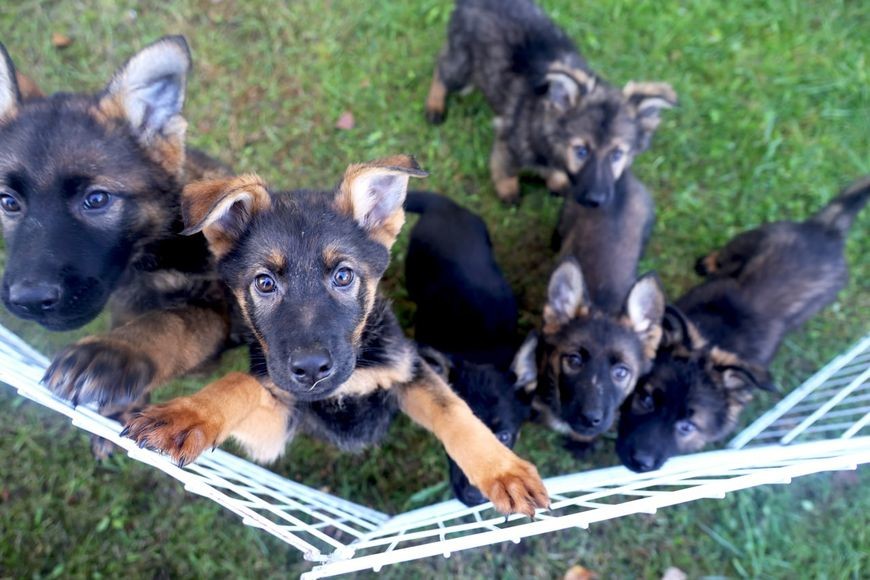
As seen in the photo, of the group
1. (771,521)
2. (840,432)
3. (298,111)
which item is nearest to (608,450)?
(771,521)

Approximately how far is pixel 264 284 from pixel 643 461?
254cm

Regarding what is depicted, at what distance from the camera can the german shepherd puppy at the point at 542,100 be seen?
470cm

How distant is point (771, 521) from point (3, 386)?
608 centimetres

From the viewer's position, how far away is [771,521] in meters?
4.65

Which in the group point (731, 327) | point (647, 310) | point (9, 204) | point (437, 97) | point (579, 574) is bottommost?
point (579, 574)

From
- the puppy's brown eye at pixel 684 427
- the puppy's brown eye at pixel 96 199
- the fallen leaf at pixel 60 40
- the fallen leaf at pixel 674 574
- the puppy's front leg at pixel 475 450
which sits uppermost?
the puppy's brown eye at pixel 96 199

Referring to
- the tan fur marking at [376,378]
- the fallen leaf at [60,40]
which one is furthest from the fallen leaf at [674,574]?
the fallen leaf at [60,40]

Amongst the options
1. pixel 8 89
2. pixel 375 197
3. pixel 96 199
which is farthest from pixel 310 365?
pixel 8 89

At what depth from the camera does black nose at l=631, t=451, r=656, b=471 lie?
147 inches

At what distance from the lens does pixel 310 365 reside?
8.13 feet

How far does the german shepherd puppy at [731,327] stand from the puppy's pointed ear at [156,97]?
3260 mm

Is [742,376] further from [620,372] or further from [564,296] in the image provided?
[564,296]

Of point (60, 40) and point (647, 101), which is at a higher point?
point (647, 101)

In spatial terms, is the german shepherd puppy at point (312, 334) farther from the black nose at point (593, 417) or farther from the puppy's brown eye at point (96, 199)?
the black nose at point (593, 417)
